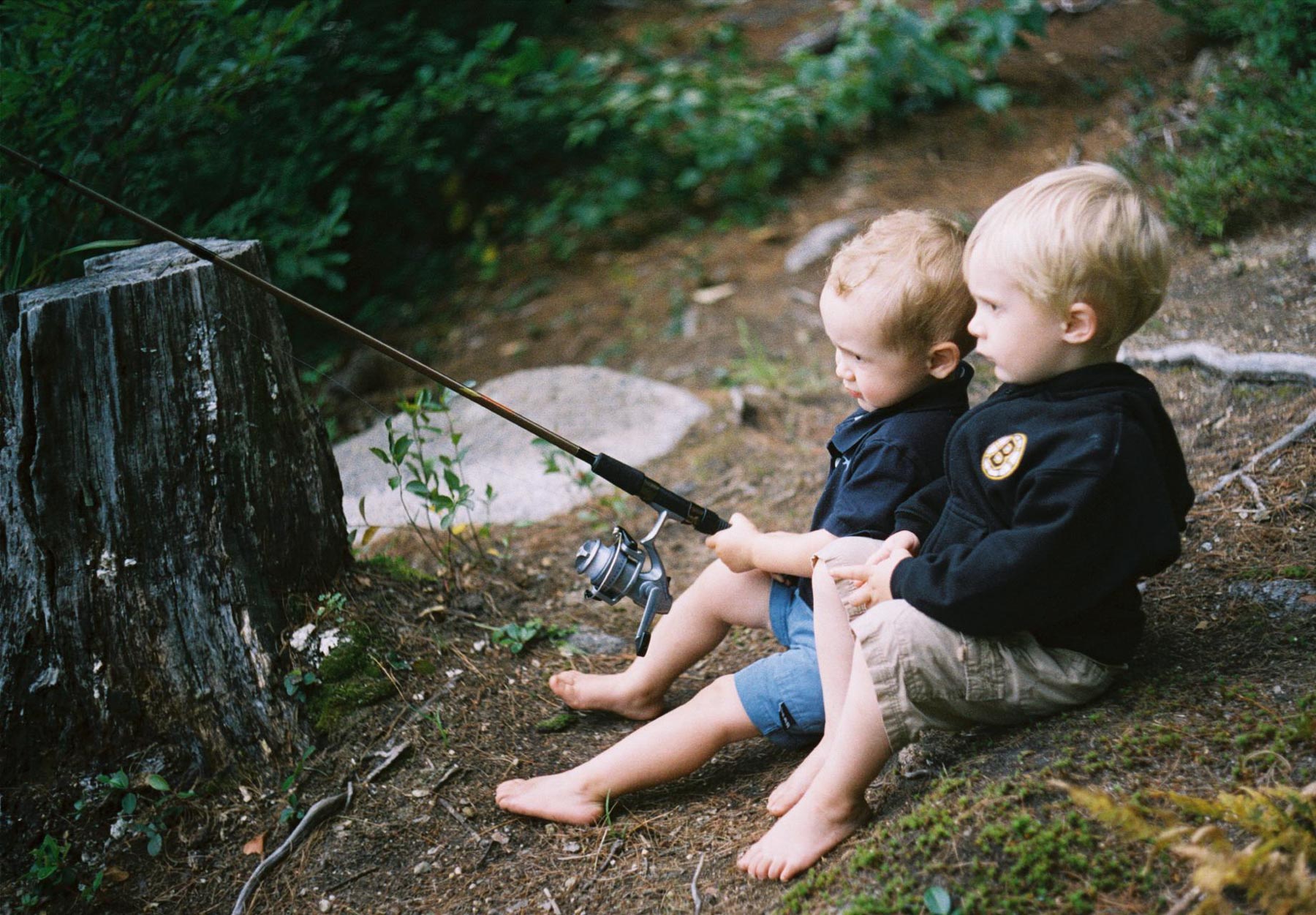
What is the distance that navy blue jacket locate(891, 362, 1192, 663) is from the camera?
1846mm

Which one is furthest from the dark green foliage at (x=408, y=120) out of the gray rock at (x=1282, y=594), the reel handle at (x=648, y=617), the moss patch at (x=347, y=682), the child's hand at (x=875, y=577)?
the gray rock at (x=1282, y=594)

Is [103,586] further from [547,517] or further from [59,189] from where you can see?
[547,517]

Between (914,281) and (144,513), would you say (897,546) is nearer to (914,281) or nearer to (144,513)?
(914,281)

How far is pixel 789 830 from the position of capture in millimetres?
2119

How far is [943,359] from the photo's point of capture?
89.0 inches

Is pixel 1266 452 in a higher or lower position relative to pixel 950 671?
lower

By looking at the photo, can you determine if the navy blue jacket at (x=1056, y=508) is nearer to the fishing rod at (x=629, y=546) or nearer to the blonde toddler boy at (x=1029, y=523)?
the blonde toddler boy at (x=1029, y=523)

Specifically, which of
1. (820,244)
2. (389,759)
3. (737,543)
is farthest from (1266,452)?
(820,244)

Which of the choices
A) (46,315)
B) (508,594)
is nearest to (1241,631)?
(508,594)

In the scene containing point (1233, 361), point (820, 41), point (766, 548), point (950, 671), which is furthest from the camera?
point (820, 41)

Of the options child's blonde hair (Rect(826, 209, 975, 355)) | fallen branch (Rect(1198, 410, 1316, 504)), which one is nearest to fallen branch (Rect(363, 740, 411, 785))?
child's blonde hair (Rect(826, 209, 975, 355))

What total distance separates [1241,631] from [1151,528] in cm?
66

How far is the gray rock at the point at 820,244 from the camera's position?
5.86m

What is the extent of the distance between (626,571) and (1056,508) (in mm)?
1057
